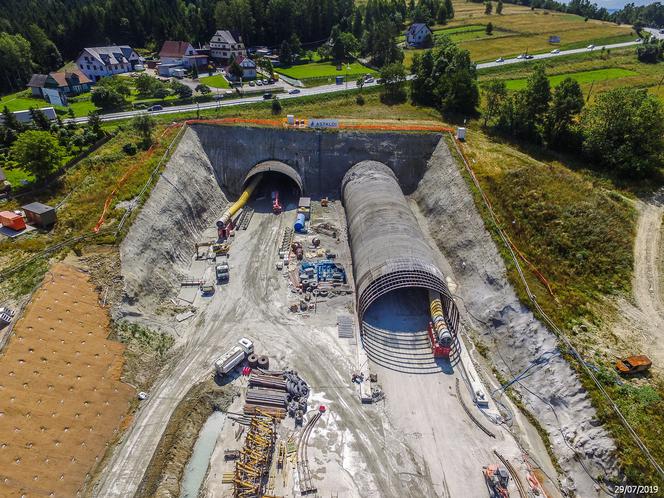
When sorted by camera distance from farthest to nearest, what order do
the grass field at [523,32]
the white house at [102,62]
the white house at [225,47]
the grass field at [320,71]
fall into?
the grass field at [523,32] → the white house at [225,47] → the white house at [102,62] → the grass field at [320,71]

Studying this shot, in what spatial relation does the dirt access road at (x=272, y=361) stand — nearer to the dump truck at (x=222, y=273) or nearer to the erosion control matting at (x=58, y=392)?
the dump truck at (x=222, y=273)

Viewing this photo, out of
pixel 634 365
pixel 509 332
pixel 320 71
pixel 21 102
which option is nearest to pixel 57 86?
pixel 21 102

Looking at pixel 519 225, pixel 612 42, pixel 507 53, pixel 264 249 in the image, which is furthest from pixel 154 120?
pixel 612 42

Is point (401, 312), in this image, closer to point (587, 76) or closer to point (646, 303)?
point (646, 303)

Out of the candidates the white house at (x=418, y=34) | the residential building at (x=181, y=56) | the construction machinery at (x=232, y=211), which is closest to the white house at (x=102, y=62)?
the residential building at (x=181, y=56)

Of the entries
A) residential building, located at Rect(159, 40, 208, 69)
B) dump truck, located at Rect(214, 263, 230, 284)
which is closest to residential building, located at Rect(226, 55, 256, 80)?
residential building, located at Rect(159, 40, 208, 69)

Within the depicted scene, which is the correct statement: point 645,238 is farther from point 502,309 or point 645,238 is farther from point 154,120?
point 154,120
